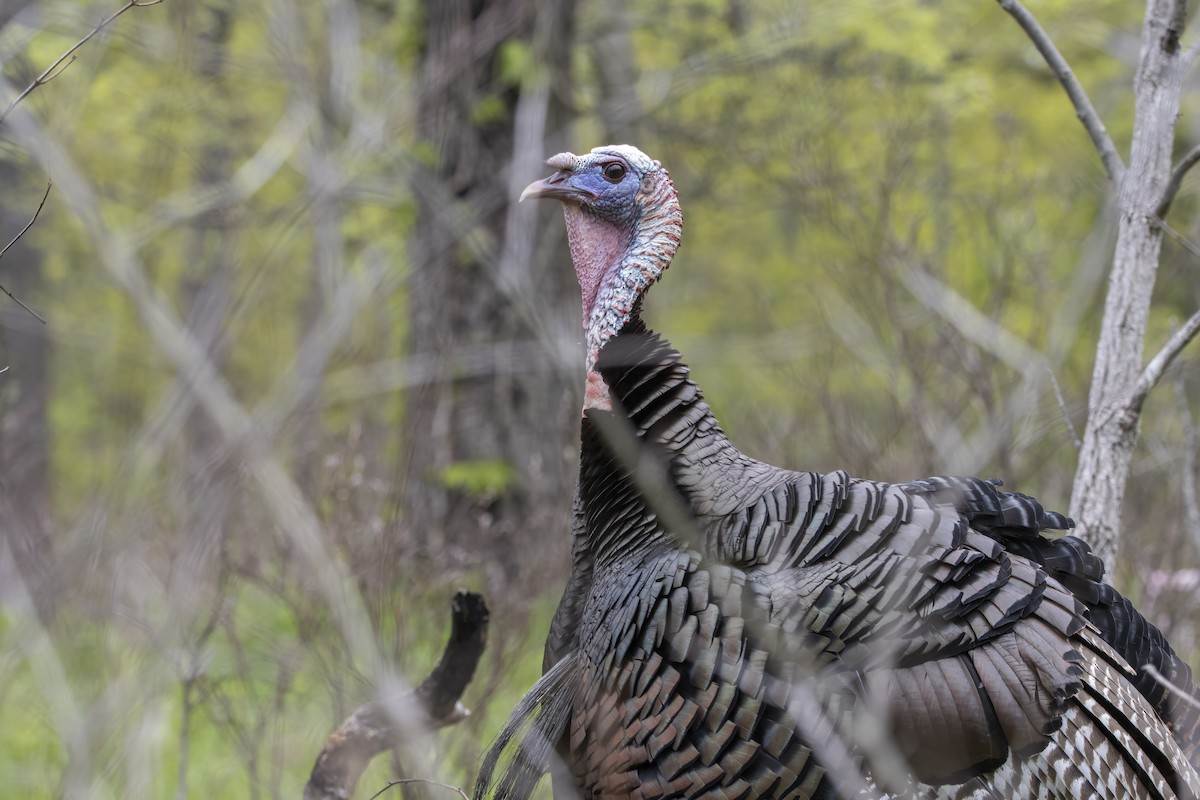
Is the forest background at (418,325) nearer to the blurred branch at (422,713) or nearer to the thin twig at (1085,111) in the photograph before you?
the blurred branch at (422,713)

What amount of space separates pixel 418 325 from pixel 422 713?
442 cm

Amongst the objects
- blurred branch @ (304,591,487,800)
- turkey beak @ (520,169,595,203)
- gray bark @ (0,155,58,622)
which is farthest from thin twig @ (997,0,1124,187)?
gray bark @ (0,155,58,622)

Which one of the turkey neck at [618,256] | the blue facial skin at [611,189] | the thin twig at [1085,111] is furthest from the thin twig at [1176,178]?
the blue facial skin at [611,189]

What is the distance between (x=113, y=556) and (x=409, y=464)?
5.00ft

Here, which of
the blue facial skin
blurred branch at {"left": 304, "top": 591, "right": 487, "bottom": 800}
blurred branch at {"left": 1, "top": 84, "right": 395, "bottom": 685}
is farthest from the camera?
the blue facial skin

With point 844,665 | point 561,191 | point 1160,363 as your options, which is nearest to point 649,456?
point 844,665

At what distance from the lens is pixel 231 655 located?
4770 millimetres

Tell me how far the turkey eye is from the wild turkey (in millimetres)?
530

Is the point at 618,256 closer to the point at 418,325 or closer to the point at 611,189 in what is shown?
the point at 611,189

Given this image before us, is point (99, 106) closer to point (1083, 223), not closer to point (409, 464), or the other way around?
point (409, 464)

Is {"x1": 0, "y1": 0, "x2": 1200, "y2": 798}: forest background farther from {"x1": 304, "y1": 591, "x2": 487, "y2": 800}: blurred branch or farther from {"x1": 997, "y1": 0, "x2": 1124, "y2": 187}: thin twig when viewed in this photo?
{"x1": 997, "y1": 0, "x2": 1124, "y2": 187}: thin twig

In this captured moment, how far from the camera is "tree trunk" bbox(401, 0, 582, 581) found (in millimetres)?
6258

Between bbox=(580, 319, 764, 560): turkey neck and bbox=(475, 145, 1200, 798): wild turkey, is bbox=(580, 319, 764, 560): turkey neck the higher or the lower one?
the higher one

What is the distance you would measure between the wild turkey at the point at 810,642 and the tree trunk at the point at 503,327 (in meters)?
2.34
